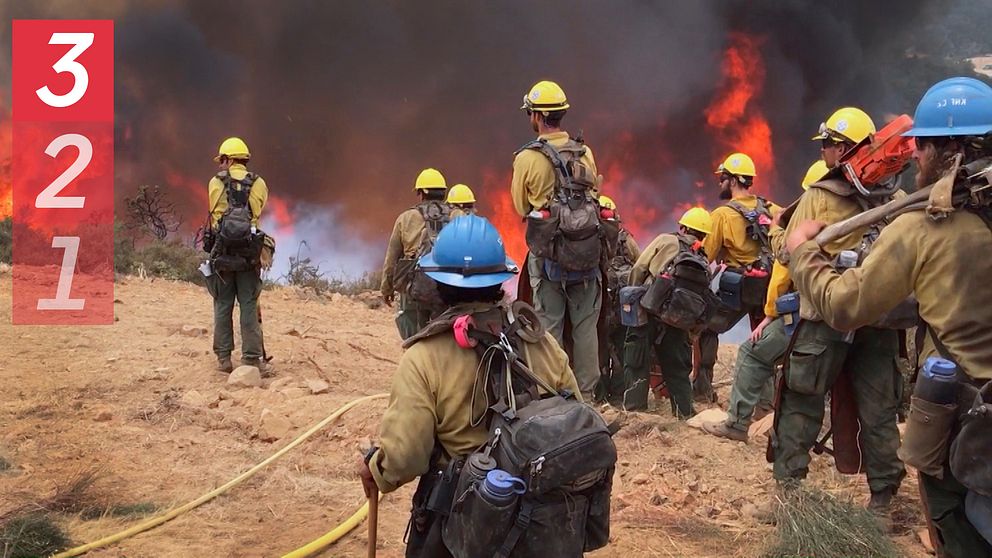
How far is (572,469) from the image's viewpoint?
2.59m

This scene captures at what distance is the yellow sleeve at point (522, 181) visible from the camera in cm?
636

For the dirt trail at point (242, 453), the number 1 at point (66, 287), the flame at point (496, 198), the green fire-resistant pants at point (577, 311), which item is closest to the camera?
the dirt trail at point (242, 453)

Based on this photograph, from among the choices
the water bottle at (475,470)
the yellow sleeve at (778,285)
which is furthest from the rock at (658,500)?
the water bottle at (475,470)

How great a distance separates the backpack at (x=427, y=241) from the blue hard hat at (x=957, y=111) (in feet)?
15.7

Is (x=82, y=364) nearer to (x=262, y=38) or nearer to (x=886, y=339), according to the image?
(x=886, y=339)

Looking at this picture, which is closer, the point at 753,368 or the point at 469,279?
the point at 469,279

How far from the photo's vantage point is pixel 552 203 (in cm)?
632

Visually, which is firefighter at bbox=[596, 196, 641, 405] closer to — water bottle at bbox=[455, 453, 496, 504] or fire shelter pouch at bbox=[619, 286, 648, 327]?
fire shelter pouch at bbox=[619, 286, 648, 327]

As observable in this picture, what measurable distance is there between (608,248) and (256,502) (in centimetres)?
308

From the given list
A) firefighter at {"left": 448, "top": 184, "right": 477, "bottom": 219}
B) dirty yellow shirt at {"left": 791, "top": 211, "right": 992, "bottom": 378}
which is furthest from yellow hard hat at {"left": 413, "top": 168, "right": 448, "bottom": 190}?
dirty yellow shirt at {"left": 791, "top": 211, "right": 992, "bottom": 378}

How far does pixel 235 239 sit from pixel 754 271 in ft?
14.8

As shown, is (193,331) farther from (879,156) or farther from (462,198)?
(879,156)

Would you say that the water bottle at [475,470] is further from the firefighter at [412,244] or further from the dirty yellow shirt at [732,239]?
the firefighter at [412,244]

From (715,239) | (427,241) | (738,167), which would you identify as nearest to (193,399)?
(427,241)
